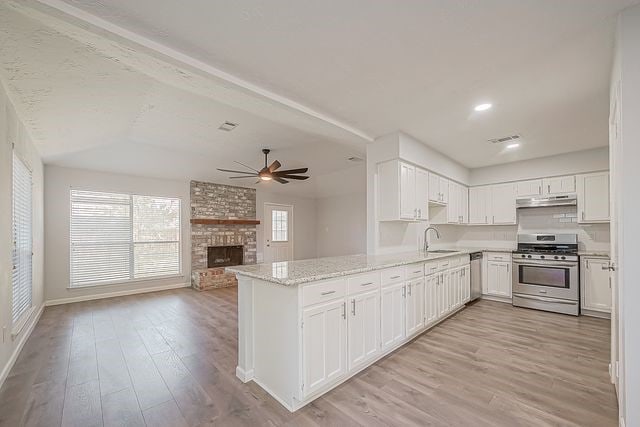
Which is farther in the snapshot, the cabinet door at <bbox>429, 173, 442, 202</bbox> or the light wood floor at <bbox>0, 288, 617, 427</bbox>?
the cabinet door at <bbox>429, 173, 442, 202</bbox>

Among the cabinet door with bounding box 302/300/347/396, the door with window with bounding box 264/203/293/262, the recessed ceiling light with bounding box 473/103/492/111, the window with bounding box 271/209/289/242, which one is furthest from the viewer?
the window with bounding box 271/209/289/242

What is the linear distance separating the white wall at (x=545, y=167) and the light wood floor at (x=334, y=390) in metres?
2.45

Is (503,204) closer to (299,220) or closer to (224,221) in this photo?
(299,220)

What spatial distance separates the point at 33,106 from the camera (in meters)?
2.80

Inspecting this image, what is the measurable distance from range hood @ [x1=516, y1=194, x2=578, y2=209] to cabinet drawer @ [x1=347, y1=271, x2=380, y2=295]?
4.05 m

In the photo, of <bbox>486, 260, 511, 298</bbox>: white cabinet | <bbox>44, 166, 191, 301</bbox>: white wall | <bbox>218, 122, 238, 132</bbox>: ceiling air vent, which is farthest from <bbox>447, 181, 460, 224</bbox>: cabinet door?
<bbox>44, 166, 191, 301</bbox>: white wall

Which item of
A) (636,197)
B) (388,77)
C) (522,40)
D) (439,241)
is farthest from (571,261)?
(388,77)

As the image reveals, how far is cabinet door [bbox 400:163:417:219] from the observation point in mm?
3873

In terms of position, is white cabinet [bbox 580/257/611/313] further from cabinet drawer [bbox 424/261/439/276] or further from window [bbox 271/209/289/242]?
window [bbox 271/209/289/242]

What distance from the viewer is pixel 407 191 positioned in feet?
13.0

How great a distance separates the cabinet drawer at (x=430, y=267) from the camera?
3.55 metres

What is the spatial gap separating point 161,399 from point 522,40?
12.4 feet

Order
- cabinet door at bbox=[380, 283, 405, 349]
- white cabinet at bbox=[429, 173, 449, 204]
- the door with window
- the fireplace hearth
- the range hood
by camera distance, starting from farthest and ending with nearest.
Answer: the door with window → the fireplace hearth → the range hood → white cabinet at bbox=[429, 173, 449, 204] → cabinet door at bbox=[380, 283, 405, 349]

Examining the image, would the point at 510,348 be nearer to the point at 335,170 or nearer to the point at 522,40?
the point at 522,40
